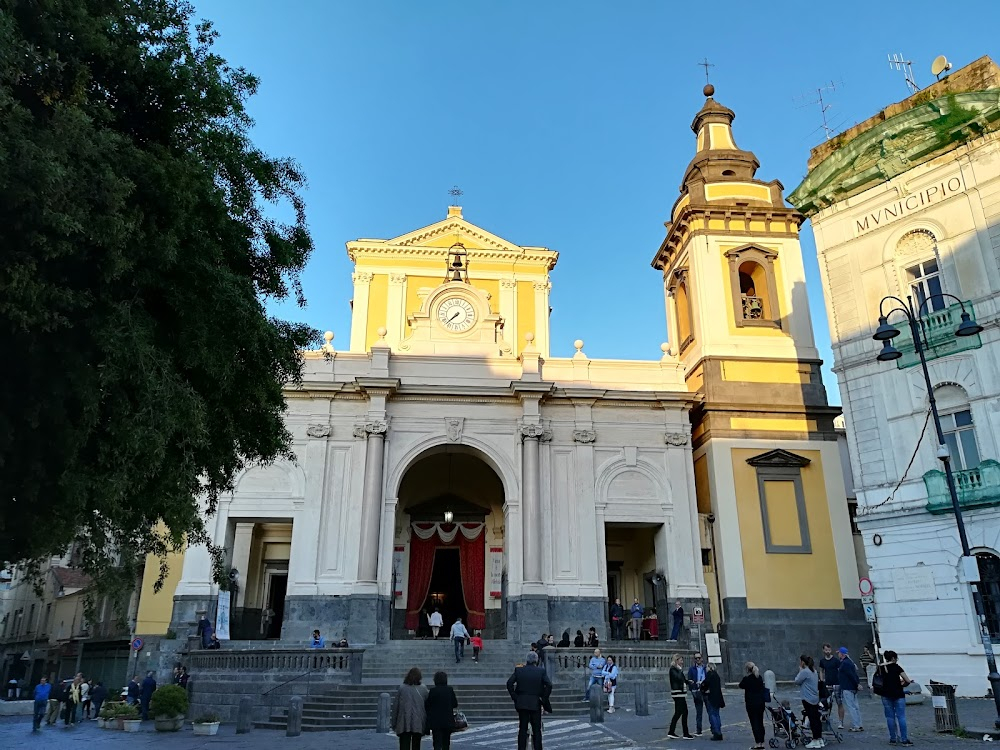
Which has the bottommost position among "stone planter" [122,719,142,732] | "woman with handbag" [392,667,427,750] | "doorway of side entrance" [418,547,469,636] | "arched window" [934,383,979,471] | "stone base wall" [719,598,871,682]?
"stone planter" [122,719,142,732]

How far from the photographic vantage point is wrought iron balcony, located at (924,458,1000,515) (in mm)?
17922

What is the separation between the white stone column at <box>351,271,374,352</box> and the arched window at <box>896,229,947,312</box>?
59.9ft

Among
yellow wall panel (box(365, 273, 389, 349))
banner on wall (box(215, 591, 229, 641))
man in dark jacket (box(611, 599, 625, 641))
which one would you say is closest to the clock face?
yellow wall panel (box(365, 273, 389, 349))

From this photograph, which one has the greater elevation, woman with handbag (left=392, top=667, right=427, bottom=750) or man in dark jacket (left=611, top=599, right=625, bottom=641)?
man in dark jacket (left=611, top=599, right=625, bottom=641)

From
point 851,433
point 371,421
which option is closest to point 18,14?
point 371,421

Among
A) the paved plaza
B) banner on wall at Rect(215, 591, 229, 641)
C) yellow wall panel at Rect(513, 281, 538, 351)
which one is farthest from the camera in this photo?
yellow wall panel at Rect(513, 281, 538, 351)

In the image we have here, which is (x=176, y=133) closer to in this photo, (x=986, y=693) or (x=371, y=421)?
(x=371, y=421)

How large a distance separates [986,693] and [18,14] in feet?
66.7

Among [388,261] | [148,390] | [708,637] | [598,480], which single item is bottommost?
[708,637]

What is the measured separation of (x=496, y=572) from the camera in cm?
2720

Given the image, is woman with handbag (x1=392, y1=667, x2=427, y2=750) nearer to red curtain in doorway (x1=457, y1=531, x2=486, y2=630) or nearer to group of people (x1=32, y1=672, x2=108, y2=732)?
group of people (x1=32, y1=672, x2=108, y2=732)

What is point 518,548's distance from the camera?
24.4 metres

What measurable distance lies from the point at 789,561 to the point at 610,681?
9425 millimetres

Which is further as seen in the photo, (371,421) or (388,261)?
(388,261)
